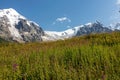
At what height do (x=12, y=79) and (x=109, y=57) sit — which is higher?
(x=109, y=57)

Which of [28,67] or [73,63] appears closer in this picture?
[28,67]

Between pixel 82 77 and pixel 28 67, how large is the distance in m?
2.58

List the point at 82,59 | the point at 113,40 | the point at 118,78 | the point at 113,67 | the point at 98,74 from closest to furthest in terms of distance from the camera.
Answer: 1. the point at 118,78
2. the point at 98,74
3. the point at 113,67
4. the point at 82,59
5. the point at 113,40

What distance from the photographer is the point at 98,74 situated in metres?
9.34

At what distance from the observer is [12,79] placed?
9641 millimetres

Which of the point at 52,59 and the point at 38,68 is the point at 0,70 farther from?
the point at 52,59

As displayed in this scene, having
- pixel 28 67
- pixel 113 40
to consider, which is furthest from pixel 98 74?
pixel 113 40

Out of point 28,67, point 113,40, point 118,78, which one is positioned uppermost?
point 113,40

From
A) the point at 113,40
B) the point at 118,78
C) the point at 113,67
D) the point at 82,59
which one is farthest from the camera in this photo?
the point at 113,40

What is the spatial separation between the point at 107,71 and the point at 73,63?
81.9 inches

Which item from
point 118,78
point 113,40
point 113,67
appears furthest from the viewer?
point 113,40

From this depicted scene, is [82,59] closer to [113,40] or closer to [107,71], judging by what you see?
[107,71]

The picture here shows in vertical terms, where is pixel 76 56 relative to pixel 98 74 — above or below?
above

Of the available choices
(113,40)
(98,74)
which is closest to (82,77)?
(98,74)
